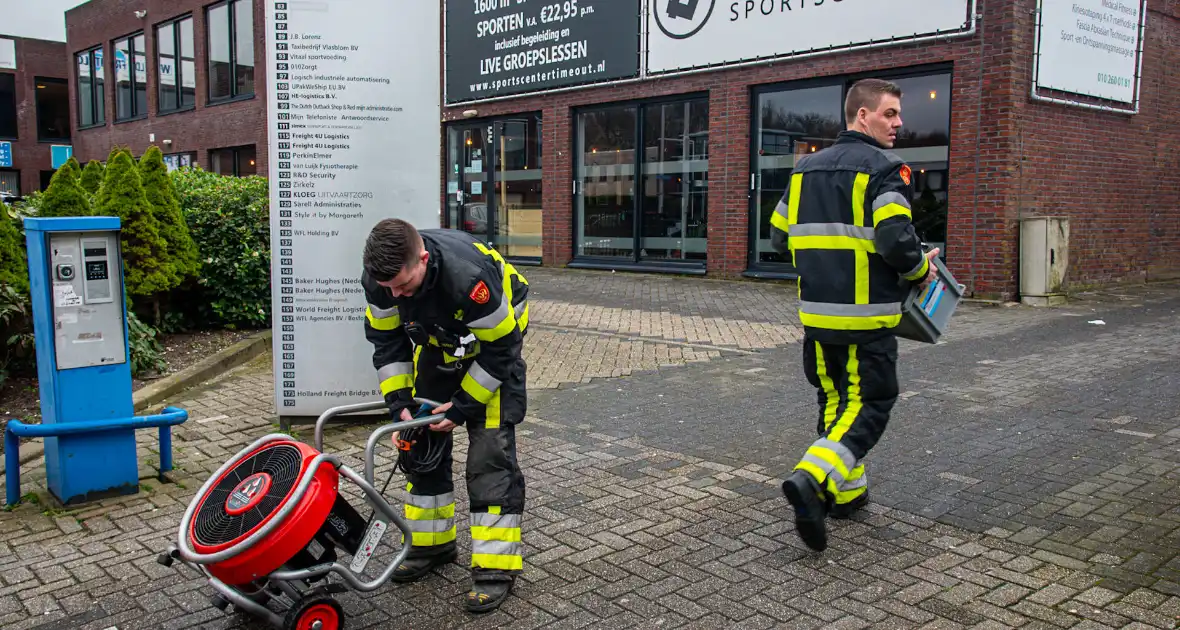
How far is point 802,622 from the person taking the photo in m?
3.36

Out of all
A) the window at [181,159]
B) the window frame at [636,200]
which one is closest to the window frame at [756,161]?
the window frame at [636,200]

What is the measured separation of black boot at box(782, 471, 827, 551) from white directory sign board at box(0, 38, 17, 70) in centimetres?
4457

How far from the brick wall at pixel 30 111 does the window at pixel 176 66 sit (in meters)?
14.4

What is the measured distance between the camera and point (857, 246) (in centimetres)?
409

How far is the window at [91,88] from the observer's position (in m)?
31.3

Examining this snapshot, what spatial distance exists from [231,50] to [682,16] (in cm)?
1482

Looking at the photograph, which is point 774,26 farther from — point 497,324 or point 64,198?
point 497,324

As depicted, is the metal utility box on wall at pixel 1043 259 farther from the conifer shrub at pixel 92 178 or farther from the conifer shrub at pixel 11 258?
the conifer shrub at pixel 11 258

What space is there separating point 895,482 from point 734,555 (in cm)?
137

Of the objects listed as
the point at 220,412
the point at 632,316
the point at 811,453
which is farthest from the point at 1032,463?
the point at 632,316

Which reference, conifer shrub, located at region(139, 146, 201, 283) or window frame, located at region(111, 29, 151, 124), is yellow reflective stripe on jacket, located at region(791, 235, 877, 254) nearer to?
conifer shrub, located at region(139, 146, 201, 283)

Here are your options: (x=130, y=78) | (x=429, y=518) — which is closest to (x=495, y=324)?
(x=429, y=518)

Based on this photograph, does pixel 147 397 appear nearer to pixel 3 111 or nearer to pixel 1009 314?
pixel 1009 314

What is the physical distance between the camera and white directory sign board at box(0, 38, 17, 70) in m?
39.1
